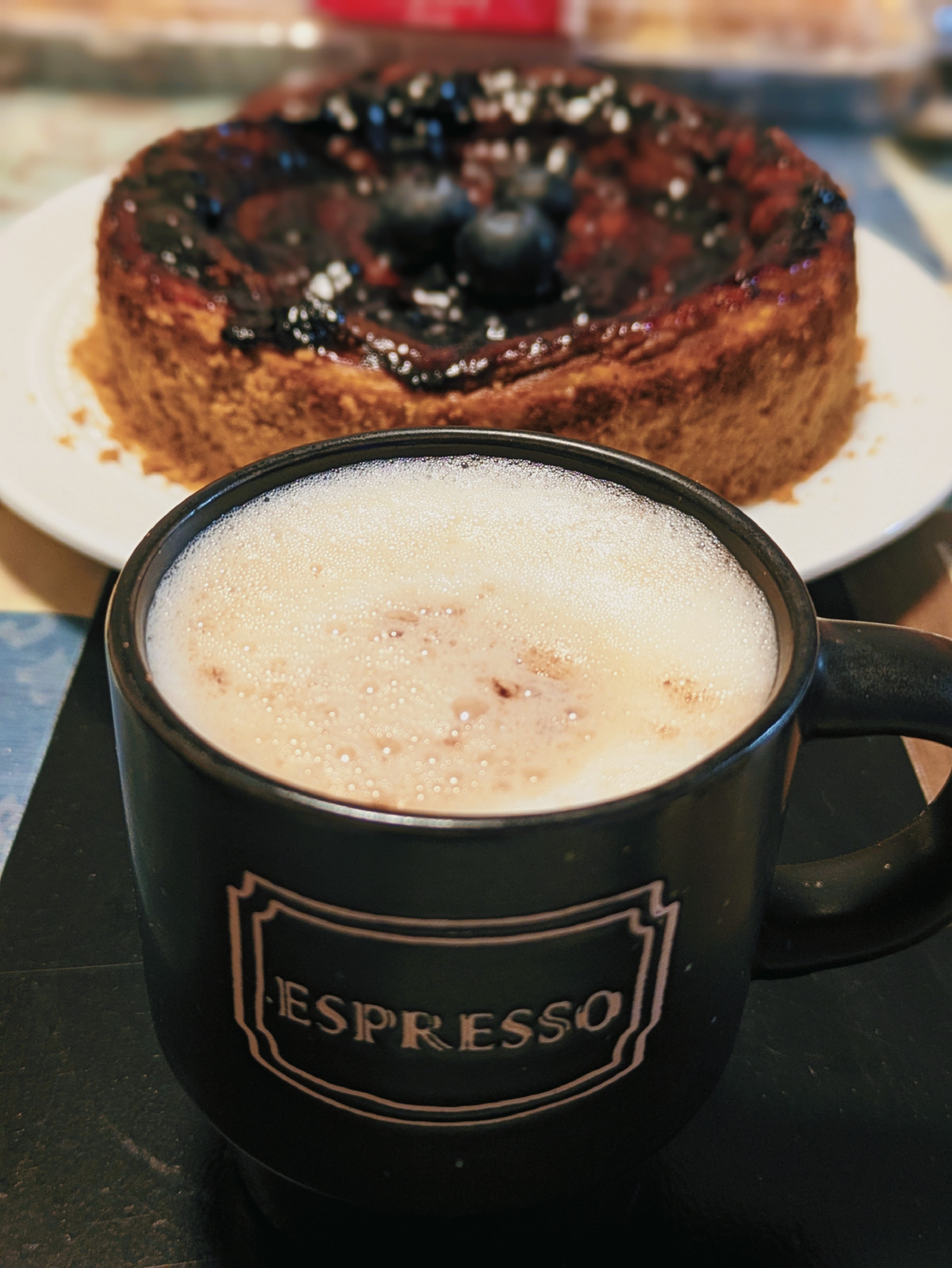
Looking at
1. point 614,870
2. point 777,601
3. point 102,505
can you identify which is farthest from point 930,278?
point 614,870

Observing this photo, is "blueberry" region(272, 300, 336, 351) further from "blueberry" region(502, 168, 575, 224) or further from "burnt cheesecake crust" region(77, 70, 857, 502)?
"blueberry" region(502, 168, 575, 224)

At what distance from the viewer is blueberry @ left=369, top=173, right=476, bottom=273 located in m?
1.13

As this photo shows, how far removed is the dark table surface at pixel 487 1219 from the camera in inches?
20.4

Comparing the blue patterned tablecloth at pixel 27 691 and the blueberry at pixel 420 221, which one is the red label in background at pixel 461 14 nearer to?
the blueberry at pixel 420 221

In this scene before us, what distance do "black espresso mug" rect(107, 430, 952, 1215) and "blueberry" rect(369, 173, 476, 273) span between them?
72cm

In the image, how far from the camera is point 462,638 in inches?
17.7

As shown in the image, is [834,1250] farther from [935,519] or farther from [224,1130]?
[935,519]

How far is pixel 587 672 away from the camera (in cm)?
44

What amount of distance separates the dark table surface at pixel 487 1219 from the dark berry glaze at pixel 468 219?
1.60ft

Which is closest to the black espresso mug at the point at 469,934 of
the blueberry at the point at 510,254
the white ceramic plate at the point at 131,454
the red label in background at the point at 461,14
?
→ the white ceramic plate at the point at 131,454

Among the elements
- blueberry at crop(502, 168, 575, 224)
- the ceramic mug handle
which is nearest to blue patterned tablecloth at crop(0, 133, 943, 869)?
the ceramic mug handle

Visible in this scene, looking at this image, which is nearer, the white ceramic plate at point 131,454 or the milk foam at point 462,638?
the milk foam at point 462,638

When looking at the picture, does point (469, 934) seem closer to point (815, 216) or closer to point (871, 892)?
point (871, 892)

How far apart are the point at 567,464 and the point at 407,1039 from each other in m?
0.23
